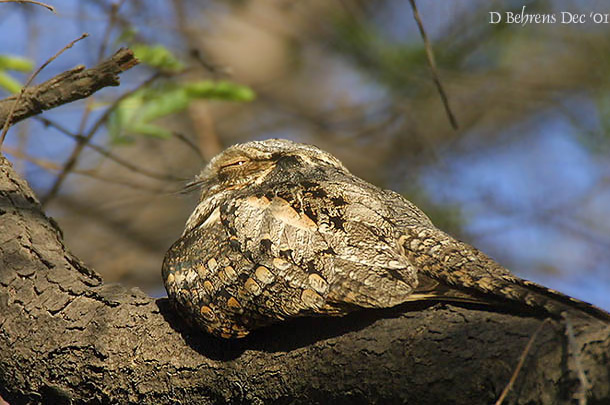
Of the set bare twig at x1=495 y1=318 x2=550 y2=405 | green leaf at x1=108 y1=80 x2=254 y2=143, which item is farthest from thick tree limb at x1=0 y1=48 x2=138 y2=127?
bare twig at x1=495 y1=318 x2=550 y2=405

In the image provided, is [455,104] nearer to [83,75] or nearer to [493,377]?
[83,75]

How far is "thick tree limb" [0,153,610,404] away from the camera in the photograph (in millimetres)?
1862

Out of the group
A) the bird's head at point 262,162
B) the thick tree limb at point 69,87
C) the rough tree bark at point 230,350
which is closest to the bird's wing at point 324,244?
the rough tree bark at point 230,350

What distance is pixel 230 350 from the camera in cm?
244

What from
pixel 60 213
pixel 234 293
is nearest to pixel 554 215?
pixel 60 213

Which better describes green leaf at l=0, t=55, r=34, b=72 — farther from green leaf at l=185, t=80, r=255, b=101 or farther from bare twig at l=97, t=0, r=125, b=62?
green leaf at l=185, t=80, r=255, b=101

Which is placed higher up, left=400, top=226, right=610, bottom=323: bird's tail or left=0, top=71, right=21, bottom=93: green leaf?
left=0, top=71, right=21, bottom=93: green leaf

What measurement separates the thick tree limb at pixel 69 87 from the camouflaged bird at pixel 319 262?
72 centimetres

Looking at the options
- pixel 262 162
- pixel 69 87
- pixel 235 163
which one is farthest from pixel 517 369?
pixel 69 87

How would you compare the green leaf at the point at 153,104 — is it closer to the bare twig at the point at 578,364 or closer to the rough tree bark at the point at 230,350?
the rough tree bark at the point at 230,350

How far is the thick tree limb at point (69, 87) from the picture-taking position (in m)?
2.78

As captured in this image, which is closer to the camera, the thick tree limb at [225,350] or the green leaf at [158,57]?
the thick tree limb at [225,350]

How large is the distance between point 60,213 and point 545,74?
608 cm

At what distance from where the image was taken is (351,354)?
6.91 ft
